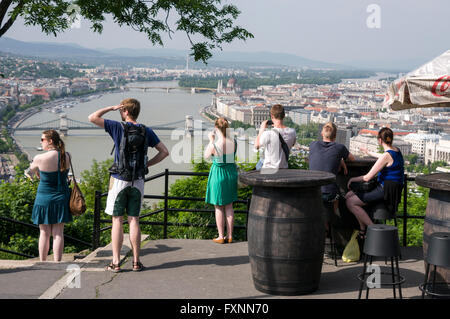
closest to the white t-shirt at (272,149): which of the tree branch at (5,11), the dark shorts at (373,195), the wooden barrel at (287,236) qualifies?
the dark shorts at (373,195)

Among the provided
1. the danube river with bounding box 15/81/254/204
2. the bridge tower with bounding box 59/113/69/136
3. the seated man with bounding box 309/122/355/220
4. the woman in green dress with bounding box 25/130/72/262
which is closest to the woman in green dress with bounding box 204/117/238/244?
the seated man with bounding box 309/122/355/220

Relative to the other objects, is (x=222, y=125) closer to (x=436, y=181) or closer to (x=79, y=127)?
(x=436, y=181)

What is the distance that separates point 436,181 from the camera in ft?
13.5

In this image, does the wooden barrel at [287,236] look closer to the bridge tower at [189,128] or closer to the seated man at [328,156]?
the seated man at [328,156]

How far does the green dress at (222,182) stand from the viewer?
5.64 meters

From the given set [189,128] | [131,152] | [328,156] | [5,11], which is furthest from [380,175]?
[189,128]

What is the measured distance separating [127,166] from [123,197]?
0.82ft

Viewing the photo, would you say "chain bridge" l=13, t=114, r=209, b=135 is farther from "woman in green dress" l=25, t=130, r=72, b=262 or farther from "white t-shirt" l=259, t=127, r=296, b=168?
"woman in green dress" l=25, t=130, r=72, b=262

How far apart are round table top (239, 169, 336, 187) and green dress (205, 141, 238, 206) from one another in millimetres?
1058

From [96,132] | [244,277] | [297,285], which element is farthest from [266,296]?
[96,132]

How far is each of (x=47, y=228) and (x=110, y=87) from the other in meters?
130

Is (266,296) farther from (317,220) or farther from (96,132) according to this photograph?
(96,132)
